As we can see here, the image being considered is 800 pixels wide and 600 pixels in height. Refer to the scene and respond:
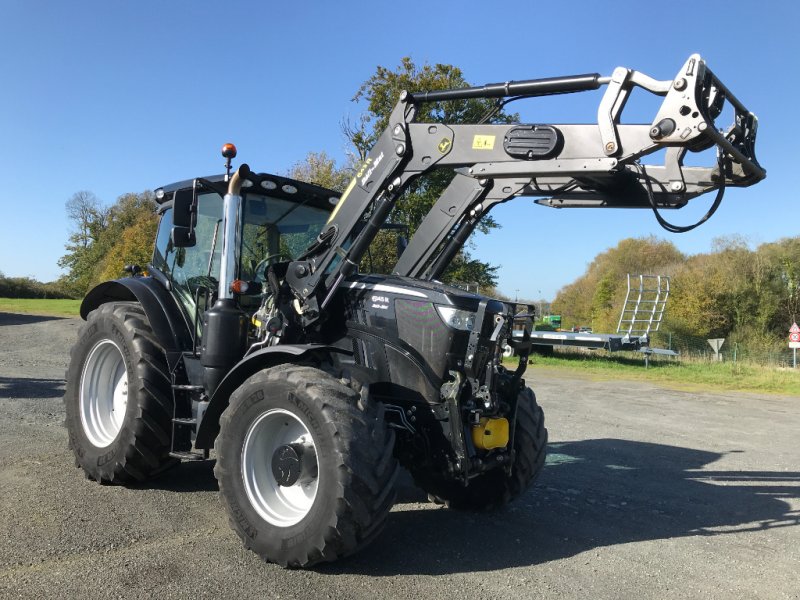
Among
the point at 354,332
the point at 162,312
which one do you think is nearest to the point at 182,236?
the point at 162,312

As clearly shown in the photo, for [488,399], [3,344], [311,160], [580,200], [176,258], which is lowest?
[3,344]

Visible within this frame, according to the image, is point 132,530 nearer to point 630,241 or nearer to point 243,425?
point 243,425

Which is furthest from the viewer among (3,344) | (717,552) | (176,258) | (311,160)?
(311,160)

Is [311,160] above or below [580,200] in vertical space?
above

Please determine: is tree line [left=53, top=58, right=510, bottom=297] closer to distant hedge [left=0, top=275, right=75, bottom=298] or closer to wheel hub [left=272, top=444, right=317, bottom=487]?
wheel hub [left=272, top=444, right=317, bottom=487]

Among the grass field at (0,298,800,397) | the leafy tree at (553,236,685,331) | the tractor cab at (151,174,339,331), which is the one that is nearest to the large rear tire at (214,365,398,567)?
the tractor cab at (151,174,339,331)

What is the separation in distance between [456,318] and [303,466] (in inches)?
55.3

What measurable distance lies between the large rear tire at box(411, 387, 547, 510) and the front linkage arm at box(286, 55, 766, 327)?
1674mm

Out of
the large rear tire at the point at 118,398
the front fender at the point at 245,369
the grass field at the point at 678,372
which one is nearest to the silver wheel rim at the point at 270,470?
the front fender at the point at 245,369

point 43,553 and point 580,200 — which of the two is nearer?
point 43,553

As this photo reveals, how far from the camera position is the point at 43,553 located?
395 cm

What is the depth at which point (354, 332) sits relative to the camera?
15.7 feet

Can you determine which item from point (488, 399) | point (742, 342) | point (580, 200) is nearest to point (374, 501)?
point (488, 399)

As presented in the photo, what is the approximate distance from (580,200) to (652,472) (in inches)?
138
